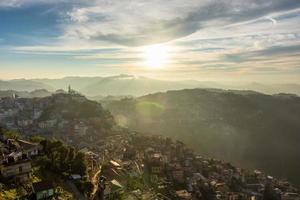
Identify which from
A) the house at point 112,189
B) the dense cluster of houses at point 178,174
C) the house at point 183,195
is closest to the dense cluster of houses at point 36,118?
the dense cluster of houses at point 178,174

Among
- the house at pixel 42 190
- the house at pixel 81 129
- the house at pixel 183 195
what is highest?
the house at pixel 42 190

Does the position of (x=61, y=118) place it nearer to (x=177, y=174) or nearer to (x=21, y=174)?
(x=177, y=174)

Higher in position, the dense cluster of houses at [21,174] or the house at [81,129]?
the dense cluster of houses at [21,174]

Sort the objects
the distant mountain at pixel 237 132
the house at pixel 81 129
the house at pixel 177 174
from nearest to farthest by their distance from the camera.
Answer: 1. the house at pixel 177 174
2. the house at pixel 81 129
3. the distant mountain at pixel 237 132

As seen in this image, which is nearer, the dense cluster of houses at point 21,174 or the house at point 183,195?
the dense cluster of houses at point 21,174

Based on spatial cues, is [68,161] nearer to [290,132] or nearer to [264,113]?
[290,132]

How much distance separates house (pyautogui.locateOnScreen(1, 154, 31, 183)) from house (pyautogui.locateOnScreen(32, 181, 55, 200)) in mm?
3278

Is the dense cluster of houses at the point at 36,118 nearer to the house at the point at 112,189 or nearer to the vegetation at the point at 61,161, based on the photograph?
the vegetation at the point at 61,161

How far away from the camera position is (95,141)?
78.1 m

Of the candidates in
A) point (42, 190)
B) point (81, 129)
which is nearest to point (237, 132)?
point (81, 129)

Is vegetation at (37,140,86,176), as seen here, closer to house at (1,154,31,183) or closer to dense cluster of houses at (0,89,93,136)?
house at (1,154,31,183)

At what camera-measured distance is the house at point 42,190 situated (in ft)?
75.7

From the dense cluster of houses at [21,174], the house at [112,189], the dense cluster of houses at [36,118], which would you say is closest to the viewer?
the dense cluster of houses at [21,174]

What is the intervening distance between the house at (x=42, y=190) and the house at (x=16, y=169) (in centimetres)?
328
